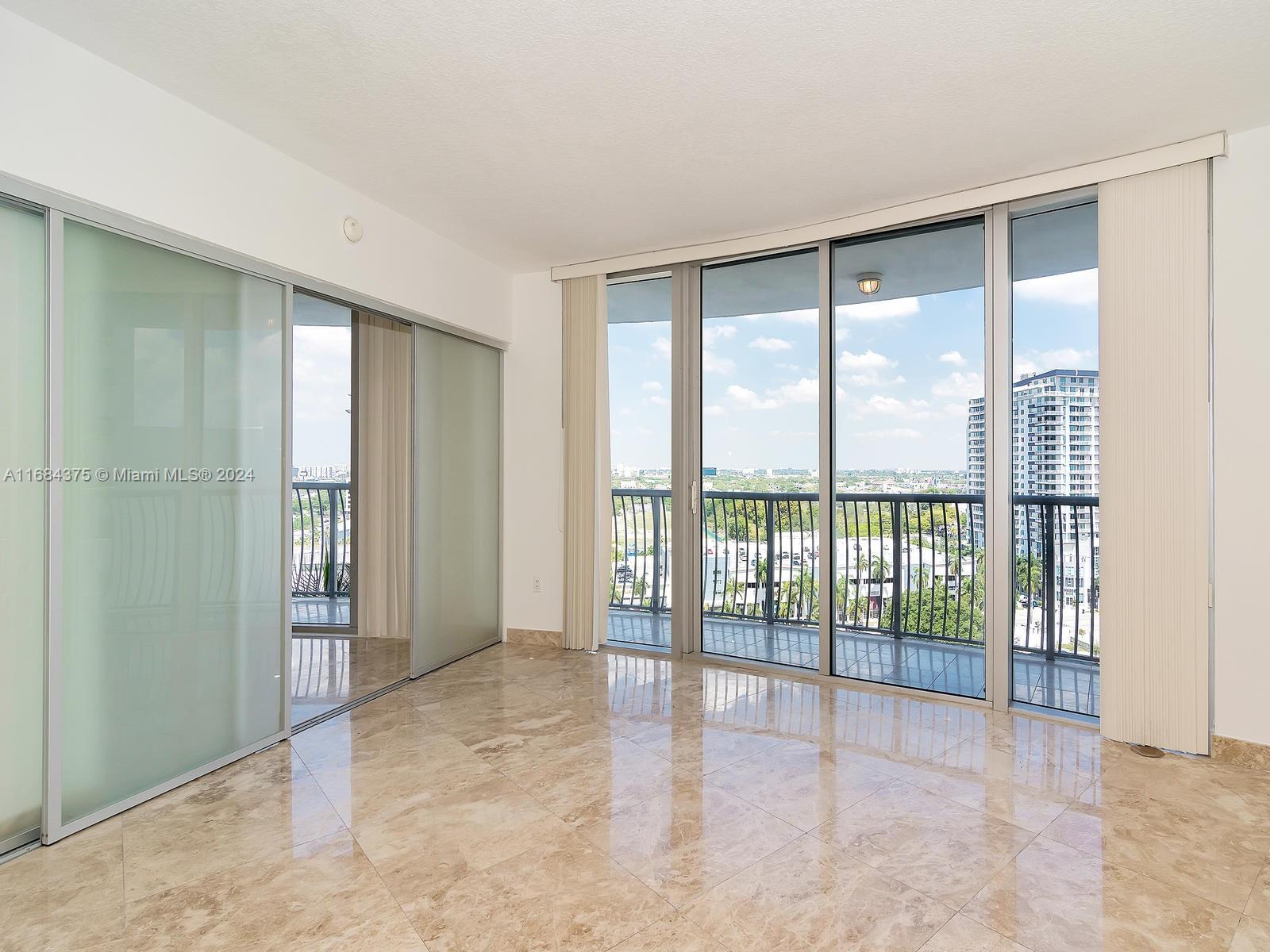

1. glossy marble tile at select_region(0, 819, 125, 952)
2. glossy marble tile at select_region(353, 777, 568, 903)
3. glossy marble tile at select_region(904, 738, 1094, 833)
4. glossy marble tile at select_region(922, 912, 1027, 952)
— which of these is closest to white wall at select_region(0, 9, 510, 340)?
glossy marble tile at select_region(0, 819, 125, 952)

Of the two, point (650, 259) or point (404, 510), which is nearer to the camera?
point (650, 259)

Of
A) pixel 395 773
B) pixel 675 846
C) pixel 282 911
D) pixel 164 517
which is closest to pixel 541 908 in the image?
pixel 675 846

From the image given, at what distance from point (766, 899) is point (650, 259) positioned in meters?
3.71

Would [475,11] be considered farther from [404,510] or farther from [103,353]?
[404,510]

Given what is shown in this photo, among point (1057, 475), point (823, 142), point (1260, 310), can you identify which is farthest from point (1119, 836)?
point (823, 142)

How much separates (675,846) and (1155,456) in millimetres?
2695

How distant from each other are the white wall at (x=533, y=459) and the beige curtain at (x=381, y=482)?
0.89 metres

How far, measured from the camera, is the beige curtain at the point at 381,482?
5293mm

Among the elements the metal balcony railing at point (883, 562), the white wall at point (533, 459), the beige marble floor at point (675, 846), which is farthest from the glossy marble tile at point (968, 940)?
the white wall at point (533, 459)

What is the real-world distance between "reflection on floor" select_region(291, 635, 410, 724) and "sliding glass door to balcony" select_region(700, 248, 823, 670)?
6.97ft

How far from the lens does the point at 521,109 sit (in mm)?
2729

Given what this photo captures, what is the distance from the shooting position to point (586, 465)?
4.75 meters

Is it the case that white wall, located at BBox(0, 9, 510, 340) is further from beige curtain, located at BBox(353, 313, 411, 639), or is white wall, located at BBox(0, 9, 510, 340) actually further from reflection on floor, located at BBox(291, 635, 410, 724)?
reflection on floor, located at BBox(291, 635, 410, 724)

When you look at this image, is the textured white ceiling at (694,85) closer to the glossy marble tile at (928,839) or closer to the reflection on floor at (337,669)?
the reflection on floor at (337,669)
